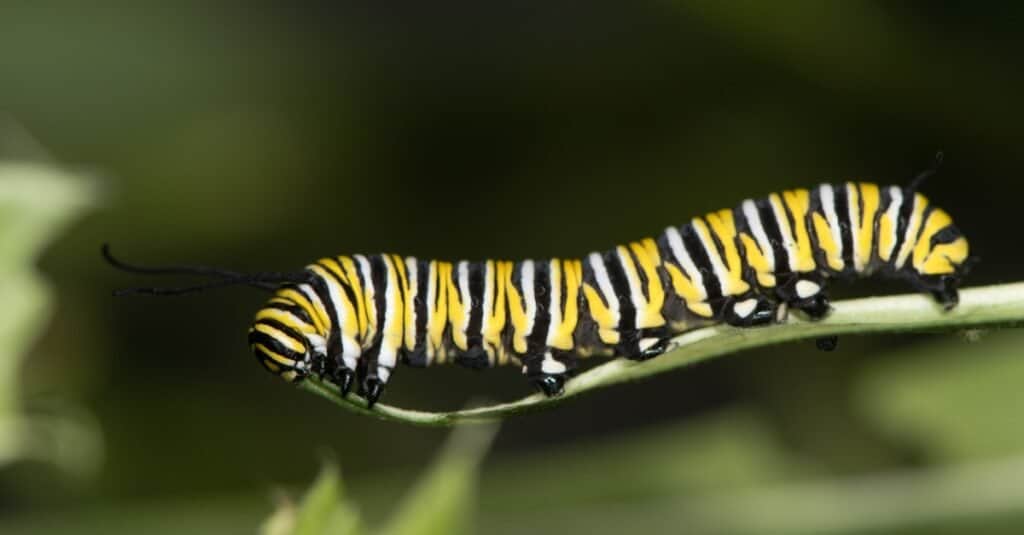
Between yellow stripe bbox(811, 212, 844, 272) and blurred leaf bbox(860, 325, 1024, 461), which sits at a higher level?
yellow stripe bbox(811, 212, 844, 272)

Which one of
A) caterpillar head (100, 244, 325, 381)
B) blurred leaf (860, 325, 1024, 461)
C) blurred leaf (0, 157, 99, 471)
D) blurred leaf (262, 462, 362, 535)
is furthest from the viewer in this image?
blurred leaf (860, 325, 1024, 461)

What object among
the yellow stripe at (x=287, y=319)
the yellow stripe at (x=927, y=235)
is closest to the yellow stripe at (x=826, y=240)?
the yellow stripe at (x=927, y=235)

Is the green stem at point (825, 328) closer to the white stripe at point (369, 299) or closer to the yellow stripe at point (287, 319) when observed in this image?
the yellow stripe at point (287, 319)

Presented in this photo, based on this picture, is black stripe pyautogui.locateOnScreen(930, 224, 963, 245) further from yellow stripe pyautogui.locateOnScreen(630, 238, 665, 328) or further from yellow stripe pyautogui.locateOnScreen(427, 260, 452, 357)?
yellow stripe pyautogui.locateOnScreen(427, 260, 452, 357)

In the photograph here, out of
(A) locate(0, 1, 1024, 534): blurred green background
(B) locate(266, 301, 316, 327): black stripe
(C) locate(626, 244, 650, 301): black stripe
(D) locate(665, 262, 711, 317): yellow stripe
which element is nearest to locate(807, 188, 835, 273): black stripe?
(D) locate(665, 262, 711, 317): yellow stripe

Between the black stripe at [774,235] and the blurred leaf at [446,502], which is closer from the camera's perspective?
the blurred leaf at [446,502]

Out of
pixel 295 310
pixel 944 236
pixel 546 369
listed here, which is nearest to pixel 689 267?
pixel 546 369

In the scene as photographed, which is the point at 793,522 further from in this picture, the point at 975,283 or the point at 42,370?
the point at 42,370

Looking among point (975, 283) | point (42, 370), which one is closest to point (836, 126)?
point (975, 283)
